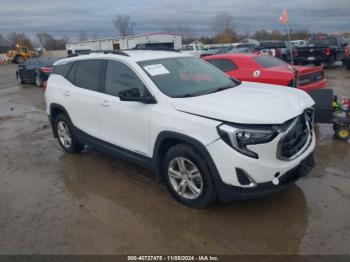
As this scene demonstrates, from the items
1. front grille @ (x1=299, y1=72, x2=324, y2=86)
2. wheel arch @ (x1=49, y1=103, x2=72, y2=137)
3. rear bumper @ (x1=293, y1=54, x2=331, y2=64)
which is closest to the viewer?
wheel arch @ (x1=49, y1=103, x2=72, y2=137)

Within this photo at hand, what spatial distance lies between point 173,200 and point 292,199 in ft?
4.88

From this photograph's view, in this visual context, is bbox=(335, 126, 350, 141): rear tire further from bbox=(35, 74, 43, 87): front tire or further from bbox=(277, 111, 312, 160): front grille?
bbox=(35, 74, 43, 87): front tire

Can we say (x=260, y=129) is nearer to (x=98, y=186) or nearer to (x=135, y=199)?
(x=135, y=199)

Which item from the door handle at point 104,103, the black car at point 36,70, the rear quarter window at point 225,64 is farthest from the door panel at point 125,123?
the black car at point 36,70

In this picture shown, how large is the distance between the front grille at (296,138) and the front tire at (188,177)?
824 millimetres

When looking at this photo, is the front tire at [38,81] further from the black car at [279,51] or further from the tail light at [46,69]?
the black car at [279,51]

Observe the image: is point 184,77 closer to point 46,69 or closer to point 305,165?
point 305,165

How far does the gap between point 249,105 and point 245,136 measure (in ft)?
1.46

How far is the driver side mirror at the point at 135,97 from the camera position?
394 cm

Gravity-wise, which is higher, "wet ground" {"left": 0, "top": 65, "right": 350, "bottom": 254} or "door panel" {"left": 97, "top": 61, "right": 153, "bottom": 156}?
"door panel" {"left": 97, "top": 61, "right": 153, "bottom": 156}

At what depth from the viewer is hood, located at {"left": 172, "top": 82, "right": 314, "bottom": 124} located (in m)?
3.31

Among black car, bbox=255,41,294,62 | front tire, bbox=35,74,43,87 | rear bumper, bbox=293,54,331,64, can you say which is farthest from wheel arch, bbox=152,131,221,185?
black car, bbox=255,41,294,62

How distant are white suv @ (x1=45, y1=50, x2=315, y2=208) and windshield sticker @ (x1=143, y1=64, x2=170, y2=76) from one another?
1 centimetres

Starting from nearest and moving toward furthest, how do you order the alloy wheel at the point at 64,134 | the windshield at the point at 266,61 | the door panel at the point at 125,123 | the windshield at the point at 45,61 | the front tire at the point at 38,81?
the door panel at the point at 125,123 → the alloy wheel at the point at 64,134 → the windshield at the point at 266,61 → the windshield at the point at 45,61 → the front tire at the point at 38,81
